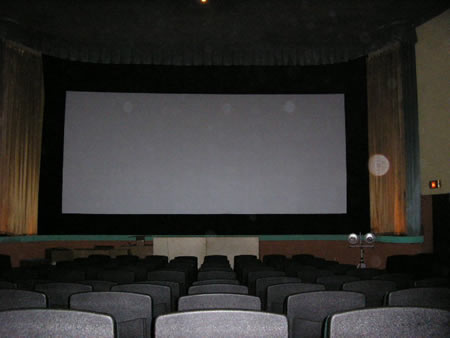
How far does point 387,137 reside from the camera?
1180 cm

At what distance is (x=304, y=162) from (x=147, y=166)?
13.8ft

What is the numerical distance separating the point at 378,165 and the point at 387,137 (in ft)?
2.55

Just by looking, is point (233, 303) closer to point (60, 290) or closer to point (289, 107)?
point (60, 290)

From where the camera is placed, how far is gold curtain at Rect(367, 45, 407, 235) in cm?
1135

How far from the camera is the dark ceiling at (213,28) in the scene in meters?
10.8

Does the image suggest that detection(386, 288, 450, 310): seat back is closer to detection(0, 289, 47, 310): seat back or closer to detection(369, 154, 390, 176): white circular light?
detection(0, 289, 47, 310): seat back

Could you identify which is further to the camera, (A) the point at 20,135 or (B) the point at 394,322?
(A) the point at 20,135

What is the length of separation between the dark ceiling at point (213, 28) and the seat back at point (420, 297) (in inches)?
353

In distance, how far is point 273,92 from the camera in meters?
12.9

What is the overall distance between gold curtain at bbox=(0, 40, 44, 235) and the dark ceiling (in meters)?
0.56

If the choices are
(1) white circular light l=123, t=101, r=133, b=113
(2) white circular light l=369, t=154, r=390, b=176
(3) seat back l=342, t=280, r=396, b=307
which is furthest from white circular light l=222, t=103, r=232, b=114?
(3) seat back l=342, t=280, r=396, b=307

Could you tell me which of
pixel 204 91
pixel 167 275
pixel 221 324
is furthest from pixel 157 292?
pixel 204 91

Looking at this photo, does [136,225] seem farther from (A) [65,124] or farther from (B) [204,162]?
(A) [65,124]

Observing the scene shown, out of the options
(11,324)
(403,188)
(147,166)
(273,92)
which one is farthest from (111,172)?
(11,324)
